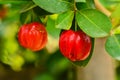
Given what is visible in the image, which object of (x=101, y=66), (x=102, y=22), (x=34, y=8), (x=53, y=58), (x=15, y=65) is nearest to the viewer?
(x=102, y=22)

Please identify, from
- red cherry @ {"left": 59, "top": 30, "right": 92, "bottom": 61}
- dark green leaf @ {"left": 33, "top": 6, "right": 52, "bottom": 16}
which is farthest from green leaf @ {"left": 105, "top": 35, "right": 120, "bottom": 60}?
dark green leaf @ {"left": 33, "top": 6, "right": 52, "bottom": 16}

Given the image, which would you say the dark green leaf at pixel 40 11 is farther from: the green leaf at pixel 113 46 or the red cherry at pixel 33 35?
the green leaf at pixel 113 46

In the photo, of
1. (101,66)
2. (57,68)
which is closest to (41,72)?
(57,68)

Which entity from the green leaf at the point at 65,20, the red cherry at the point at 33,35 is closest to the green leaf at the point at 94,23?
the green leaf at the point at 65,20

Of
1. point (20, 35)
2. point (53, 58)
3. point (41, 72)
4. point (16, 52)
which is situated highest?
point (20, 35)

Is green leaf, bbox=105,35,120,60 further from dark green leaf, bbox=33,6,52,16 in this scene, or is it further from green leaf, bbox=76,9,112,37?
dark green leaf, bbox=33,6,52,16

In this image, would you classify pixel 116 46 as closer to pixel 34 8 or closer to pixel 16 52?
pixel 34 8

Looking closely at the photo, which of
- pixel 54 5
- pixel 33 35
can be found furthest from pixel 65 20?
pixel 33 35
